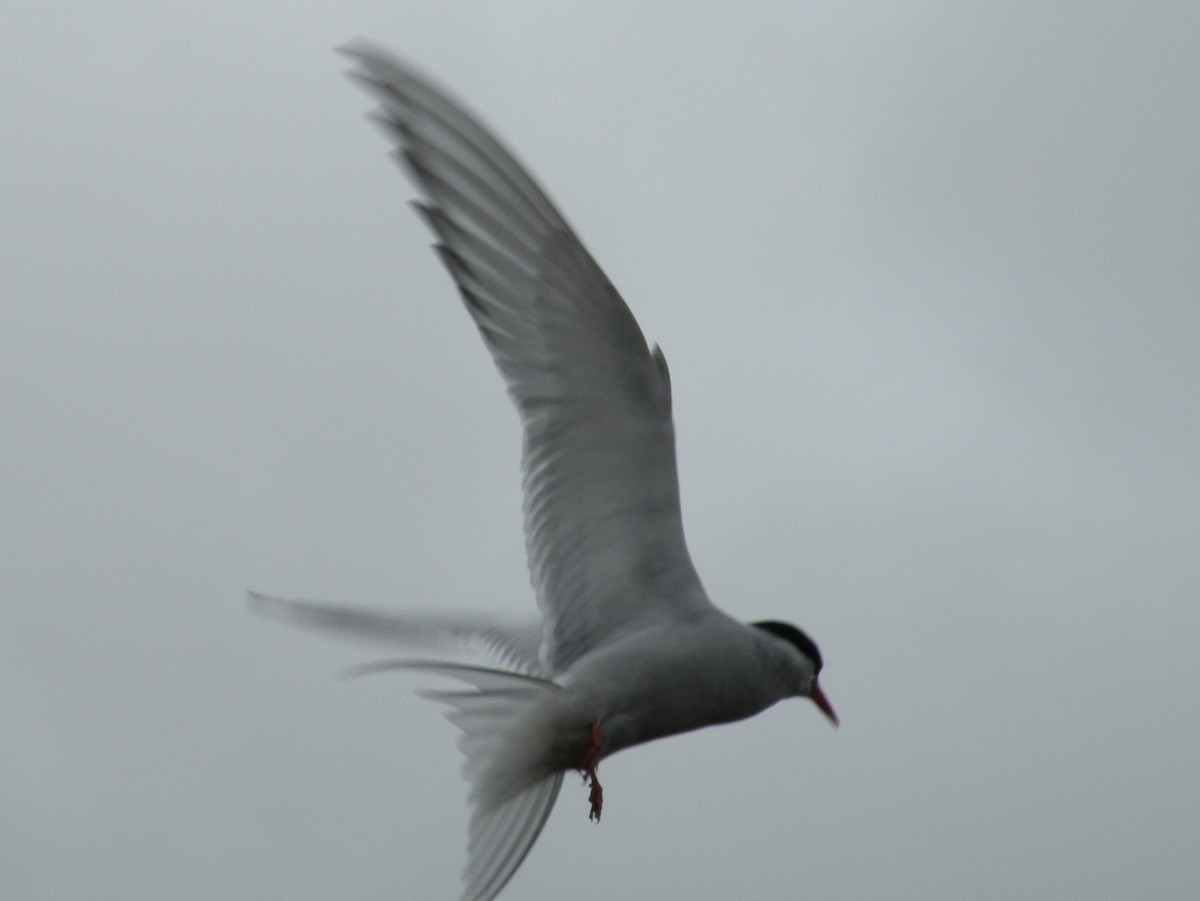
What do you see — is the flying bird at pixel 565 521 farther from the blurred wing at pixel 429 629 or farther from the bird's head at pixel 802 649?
the blurred wing at pixel 429 629

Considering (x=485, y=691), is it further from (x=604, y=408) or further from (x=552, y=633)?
(x=604, y=408)

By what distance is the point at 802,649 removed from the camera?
13.7 ft

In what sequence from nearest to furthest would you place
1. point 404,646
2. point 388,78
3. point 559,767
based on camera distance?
point 388,78 → point 559,767 → point 404,646

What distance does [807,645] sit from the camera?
4195mm

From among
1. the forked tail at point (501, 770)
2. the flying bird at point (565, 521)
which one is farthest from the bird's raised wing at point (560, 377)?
the forked tail at point (501, 770)

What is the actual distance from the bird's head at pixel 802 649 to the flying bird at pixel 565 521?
0.08 metres

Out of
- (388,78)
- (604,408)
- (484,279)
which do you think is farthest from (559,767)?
(388,78)

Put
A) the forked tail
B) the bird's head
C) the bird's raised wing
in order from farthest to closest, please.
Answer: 1. the bird's head
2. the forked tail
3. the bird's raised wing

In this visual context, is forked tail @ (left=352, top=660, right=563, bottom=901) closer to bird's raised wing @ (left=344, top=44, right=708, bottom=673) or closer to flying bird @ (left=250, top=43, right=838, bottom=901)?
flying bird @ (left=250, top=43, right=838, bottom=901)

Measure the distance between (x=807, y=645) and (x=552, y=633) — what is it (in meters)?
0.83

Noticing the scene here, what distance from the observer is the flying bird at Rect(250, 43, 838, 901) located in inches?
128

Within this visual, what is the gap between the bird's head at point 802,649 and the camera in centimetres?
409

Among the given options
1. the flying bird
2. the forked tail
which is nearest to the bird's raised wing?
the flying bird

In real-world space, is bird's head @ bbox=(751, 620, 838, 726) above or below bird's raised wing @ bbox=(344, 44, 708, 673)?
below
